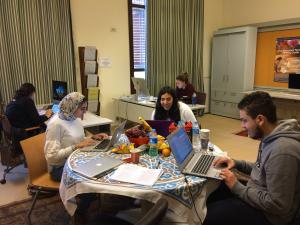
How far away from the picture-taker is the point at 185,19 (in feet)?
20.1

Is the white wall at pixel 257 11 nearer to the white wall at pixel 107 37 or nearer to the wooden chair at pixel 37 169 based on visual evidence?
the white wall at pixel 107 37

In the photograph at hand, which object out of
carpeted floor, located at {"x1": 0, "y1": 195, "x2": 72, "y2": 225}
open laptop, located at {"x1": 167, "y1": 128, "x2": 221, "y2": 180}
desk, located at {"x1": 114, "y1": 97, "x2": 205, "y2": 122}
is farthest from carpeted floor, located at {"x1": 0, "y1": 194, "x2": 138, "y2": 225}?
desk, located at {"x1": 114, "y1": 97, "x2": 205, "y2": 122}

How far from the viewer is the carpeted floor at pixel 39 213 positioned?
2352 millimetres

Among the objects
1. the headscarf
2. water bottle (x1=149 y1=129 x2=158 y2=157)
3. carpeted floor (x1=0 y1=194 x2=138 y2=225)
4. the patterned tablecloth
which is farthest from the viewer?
carpeted floor (x1=0 y1=194 x2=138 y2=225)

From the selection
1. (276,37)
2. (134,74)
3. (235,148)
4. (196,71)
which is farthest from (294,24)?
(134,74)

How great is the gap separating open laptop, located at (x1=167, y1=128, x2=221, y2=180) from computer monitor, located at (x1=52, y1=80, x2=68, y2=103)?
8.88 feet

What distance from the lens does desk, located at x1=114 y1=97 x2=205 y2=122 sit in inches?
176

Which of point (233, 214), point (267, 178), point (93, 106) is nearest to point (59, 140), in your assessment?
point (233, 214)

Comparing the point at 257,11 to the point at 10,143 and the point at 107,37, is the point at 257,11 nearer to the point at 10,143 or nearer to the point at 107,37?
the point at 107,37

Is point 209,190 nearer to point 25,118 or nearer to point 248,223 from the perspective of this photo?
point 248,223

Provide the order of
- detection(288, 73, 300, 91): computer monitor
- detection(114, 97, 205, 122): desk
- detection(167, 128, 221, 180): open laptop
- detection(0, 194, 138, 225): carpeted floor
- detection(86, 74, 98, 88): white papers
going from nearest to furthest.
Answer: detection(167, 128, 221, 180): open laptop, detection(0, 194, 138, 225): carpeted floor, detection(114, 97, 205, 122): desk, detection(86, 74, 98, 88): white papers, detection(288, 73, 300, 91): computer monitor

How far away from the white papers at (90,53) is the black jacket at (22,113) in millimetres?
1739

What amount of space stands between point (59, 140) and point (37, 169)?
341 mm

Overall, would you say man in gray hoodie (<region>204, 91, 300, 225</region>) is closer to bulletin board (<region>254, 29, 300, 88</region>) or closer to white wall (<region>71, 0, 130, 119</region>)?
white wall (<region>71, 0, 130, 119</region>)
